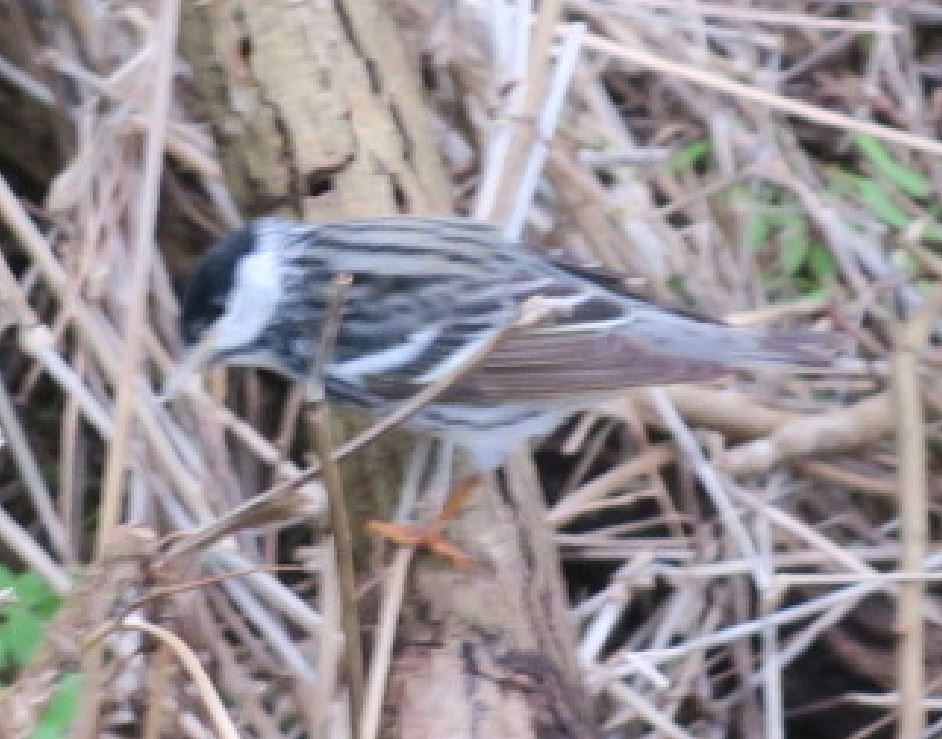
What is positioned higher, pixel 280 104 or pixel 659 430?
pixel 280 104

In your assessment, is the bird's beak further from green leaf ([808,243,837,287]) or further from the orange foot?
green leaf ([808,243,837,287])

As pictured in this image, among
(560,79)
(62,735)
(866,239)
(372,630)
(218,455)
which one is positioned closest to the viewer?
(62,735)

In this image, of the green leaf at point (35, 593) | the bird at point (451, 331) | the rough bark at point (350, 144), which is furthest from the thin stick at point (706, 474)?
the green leaf at point (35, 593)

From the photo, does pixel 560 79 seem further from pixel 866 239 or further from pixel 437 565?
pixel 437 565

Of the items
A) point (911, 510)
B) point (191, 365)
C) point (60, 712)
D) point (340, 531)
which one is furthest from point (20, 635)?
point (911, 510)

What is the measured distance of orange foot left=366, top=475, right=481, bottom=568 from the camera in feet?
7.01

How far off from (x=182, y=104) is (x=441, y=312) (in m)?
0.57

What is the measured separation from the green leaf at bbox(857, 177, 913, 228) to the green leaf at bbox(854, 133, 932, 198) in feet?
0.08

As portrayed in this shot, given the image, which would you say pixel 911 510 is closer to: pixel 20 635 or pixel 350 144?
pixel 350 144

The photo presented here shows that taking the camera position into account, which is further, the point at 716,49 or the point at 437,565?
the point at 716,49

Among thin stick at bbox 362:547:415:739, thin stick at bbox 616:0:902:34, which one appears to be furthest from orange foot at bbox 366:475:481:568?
thin stick at bbox 616:0:902:34

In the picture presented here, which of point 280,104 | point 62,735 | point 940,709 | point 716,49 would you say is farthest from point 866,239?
point 62,735

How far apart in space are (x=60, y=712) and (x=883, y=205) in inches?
62.8

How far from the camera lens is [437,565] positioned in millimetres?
2150
